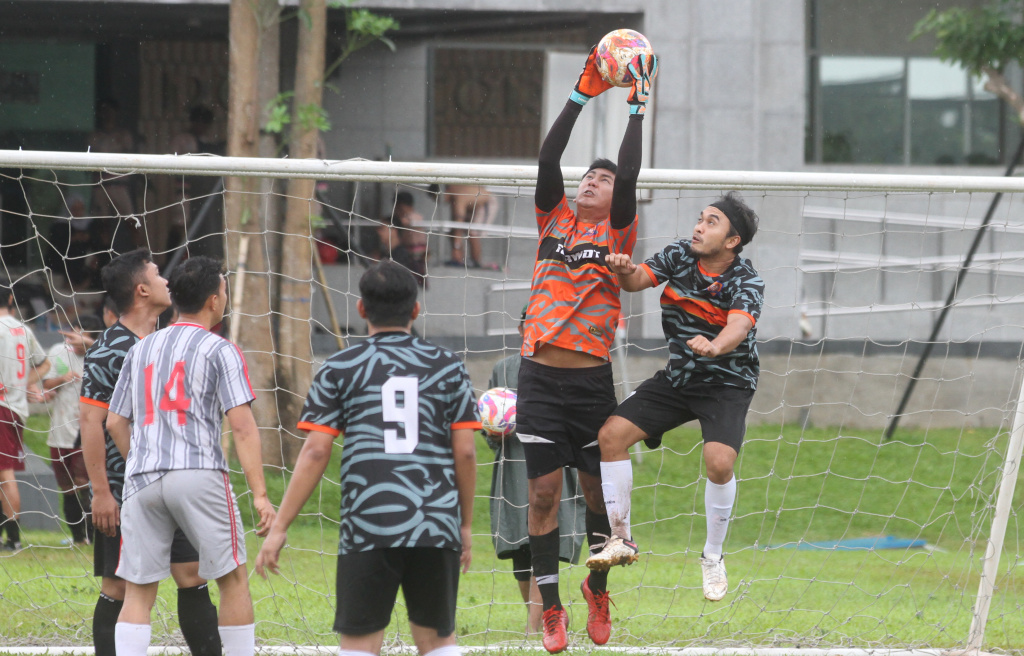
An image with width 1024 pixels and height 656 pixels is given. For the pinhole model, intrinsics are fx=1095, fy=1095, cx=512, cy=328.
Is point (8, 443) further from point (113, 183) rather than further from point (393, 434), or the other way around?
point (113, 183)

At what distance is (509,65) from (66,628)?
9.60 meters

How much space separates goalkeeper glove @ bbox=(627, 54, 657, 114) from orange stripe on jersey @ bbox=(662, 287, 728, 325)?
85 cm

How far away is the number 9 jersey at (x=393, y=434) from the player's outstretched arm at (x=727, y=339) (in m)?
1.17

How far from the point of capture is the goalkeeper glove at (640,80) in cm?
473

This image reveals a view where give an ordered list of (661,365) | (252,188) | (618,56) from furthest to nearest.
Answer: (661,365)
(252,188)
(618,56)

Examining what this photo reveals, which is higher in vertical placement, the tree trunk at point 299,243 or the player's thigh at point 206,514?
the tree trunk at point 299,243

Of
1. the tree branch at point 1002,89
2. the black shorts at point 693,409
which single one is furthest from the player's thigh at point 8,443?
the tree branch at point 1002,89

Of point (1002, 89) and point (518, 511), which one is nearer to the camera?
point (518, 511)

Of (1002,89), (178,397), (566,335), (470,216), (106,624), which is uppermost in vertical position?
(1002,89)

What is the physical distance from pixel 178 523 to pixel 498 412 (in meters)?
1.99

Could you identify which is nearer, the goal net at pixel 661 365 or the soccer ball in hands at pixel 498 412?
the soccer ball in hands at pixel 498 412

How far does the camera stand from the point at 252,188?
34.3 feet

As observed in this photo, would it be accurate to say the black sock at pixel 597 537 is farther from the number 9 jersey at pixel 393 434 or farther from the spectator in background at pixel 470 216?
the spectator in background at pixel 470 216

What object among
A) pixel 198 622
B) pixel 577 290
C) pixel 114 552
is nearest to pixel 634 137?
pixel 577 290
